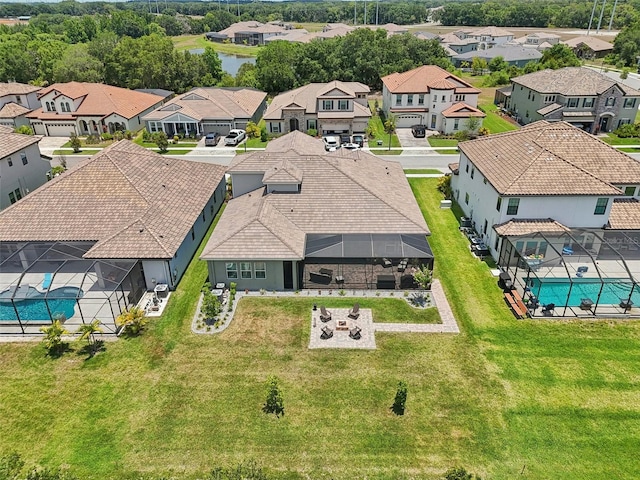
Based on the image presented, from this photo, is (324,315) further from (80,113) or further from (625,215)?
(80,113)

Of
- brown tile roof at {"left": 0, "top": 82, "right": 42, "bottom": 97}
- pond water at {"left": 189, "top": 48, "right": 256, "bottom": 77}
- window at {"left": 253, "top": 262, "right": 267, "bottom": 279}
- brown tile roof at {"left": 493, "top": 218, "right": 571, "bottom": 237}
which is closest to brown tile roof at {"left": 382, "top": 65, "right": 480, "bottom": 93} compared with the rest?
brown tile roof at {"left": 493, "top": 218, "right": 571, "bottom": 237}

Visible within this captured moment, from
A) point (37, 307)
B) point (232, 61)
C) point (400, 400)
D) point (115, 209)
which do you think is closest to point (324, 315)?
point (400, 400)

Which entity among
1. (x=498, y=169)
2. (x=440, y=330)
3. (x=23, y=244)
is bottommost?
(x=440, y=330)

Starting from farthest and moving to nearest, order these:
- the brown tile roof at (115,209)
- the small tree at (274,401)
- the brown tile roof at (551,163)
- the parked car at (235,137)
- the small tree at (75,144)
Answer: the parked car at (235,137)
the small tree at (75,144)
the brown tile roof at (551,163)
the brown tile roof at (115,209)
the small tree at (274,401)

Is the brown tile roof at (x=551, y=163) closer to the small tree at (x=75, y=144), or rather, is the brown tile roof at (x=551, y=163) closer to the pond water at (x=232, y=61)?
the small tree at (x=75, y=144)

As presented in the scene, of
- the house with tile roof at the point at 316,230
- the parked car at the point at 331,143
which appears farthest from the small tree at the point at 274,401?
the parked car at the point at 331,143

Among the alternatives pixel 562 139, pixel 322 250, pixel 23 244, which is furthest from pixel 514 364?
pixel 23 244

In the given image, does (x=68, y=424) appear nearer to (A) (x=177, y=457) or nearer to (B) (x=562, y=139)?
(A) (x=177, y=457)
